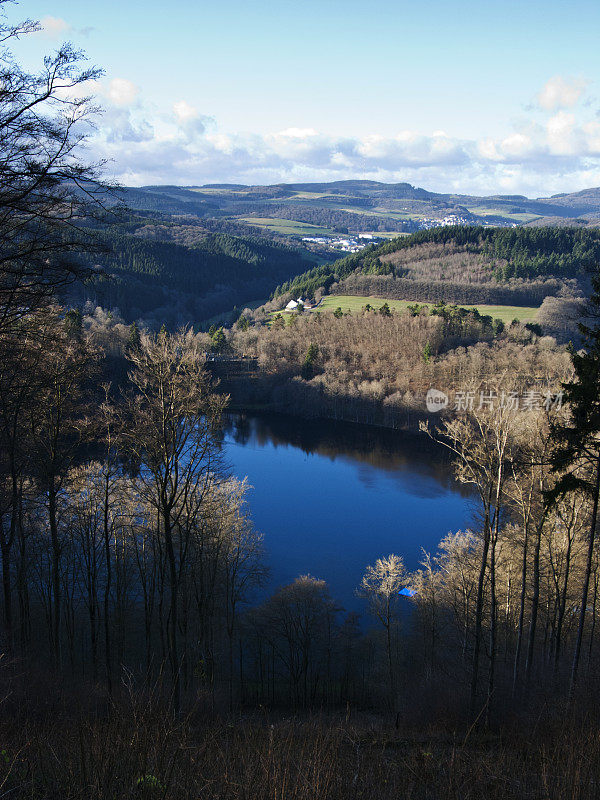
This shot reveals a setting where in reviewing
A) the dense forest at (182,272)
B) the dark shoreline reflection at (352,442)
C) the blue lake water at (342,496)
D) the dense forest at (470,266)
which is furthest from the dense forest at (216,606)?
the dense forest at (182,272)

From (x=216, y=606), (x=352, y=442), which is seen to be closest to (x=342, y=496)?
(x=352, y=442)

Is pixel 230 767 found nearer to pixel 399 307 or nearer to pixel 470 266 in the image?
pixel 399 307

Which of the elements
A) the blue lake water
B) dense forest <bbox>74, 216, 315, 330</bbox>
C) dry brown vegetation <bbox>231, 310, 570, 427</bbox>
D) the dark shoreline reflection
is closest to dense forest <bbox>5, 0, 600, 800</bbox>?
the blue lake water

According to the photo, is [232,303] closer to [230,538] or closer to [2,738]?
[230,538]

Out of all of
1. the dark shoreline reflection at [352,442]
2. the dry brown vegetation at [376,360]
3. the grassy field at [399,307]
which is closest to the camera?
the dark shoreline reflection at [352,442]

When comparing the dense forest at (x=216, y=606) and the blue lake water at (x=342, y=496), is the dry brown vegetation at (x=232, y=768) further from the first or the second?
the blue lake water at (x=342, y=496)

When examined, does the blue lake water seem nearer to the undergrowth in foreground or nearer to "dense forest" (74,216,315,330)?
the undergrowth in foreground
